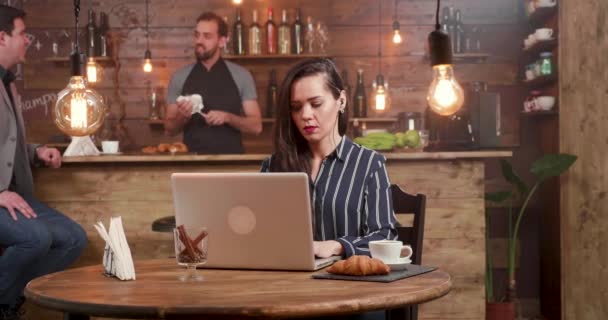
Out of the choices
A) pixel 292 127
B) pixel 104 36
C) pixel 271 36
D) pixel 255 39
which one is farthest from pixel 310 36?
pixel 292 127

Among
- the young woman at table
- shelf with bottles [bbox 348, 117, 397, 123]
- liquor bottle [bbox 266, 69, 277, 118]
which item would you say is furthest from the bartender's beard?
the young woman at table

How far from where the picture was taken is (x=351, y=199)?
2500 millimetres

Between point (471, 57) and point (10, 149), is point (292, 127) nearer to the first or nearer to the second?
point (10, 149)

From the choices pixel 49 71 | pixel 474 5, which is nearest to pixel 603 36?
pixel 474 5

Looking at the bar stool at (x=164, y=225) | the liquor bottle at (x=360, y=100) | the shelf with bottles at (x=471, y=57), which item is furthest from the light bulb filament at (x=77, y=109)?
the shelf with bottles at (x=471, y=57)

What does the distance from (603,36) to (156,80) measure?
357 centimetres

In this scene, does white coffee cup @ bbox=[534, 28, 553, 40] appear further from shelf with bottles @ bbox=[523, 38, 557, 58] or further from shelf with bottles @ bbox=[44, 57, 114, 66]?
shelf with bottles @ bbox=[44, 57, 114, 66]

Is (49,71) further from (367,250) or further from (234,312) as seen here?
(234,312)

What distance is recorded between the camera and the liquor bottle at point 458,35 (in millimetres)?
6359

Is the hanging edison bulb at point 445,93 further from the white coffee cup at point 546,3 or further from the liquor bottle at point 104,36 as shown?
the liquor bottle at point 104,36

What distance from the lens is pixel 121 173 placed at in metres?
4.32

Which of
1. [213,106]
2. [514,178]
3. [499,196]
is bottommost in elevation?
[499,196]

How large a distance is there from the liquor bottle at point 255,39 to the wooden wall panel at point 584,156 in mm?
2552

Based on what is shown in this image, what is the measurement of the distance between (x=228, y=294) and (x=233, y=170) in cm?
254
